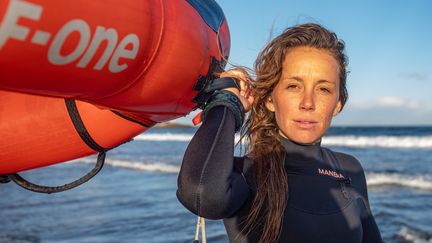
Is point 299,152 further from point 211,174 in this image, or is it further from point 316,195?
point 211,174

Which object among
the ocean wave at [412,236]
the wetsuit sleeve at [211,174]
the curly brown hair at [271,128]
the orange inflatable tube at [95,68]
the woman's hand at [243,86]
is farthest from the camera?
the ocean wave at [412,236]

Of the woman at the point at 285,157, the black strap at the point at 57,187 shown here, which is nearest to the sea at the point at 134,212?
the black strap at the point at 57,187

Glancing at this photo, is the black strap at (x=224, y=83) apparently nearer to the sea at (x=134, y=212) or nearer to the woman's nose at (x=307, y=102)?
the woman's nose at (x=307, y=102)

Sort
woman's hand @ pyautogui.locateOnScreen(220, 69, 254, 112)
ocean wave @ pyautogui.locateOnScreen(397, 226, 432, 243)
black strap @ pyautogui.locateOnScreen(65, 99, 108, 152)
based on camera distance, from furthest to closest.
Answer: ocean wave @ pyautogui.locateOnScreen(397, 226, 432, 243) → black strap @ pyautogui.locateOnScreen(65, 99, 108, 152) → woman's hand @ pyautogui.locateOnScreen(220, 69, 254, 112)

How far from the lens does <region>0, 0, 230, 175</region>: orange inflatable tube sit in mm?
1449

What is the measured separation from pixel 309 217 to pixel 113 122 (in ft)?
3.88

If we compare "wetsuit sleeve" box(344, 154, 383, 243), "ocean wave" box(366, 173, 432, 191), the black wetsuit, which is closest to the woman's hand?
the black wetsuit

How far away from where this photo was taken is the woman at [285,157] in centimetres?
188

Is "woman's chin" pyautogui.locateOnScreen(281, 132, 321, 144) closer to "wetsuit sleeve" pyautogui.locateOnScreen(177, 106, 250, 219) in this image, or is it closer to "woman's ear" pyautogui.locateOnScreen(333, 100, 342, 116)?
"woman's ear" pyautogui.locateOnScreen(333, 100, 342, 116)

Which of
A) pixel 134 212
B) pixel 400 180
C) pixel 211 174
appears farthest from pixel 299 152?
pixel 400 180

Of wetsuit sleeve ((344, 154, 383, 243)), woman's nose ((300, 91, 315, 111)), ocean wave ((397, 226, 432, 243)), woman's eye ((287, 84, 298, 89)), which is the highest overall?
woman's eye ((287, 84, 298, 89))

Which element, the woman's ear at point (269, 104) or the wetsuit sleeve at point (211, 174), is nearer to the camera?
the wetsuit sleeve at point (211, 174)

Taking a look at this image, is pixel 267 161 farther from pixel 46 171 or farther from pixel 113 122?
pixel 46 171

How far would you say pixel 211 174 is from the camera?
5.87 feet
